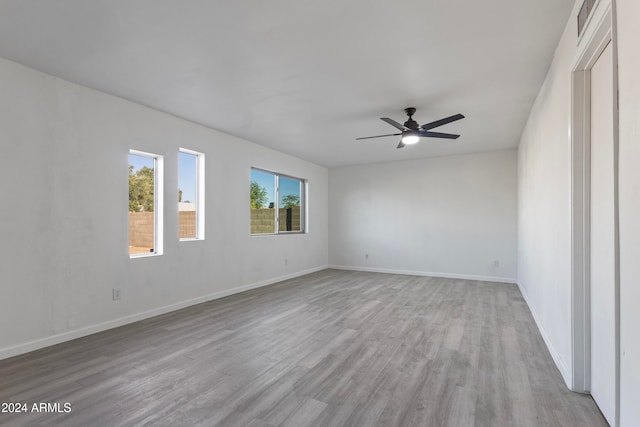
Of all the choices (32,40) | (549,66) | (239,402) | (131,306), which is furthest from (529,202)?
(32,40)

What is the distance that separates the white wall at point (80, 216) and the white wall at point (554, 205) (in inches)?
164

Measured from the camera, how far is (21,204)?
9.30ft

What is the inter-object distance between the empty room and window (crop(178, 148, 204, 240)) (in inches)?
1.3

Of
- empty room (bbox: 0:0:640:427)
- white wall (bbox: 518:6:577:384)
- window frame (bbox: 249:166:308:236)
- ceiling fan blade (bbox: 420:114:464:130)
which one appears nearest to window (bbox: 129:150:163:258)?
empty room (bbox: 0:0:640:427)

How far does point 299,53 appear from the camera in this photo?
2652 mm

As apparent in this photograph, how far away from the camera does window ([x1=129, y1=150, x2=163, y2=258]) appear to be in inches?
151

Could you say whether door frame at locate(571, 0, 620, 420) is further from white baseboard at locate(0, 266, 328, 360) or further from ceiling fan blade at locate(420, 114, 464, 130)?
white baseboard at locate(0, 266, 328, 360)

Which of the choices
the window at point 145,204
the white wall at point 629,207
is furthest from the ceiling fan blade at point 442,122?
the window at point 145,204

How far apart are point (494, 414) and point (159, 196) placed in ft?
13.3

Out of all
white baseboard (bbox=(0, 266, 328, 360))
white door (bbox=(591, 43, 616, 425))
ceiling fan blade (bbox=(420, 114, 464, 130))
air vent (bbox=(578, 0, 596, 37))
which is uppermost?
air vent (bbox=(578, 0, 596, 37))

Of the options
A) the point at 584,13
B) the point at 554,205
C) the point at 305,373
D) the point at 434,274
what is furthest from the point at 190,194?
the point at 434,274

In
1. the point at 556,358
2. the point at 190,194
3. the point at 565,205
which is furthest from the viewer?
the point at 190,194

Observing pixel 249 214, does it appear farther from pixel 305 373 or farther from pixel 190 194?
pixel 305 373

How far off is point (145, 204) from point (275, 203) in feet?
9.07
